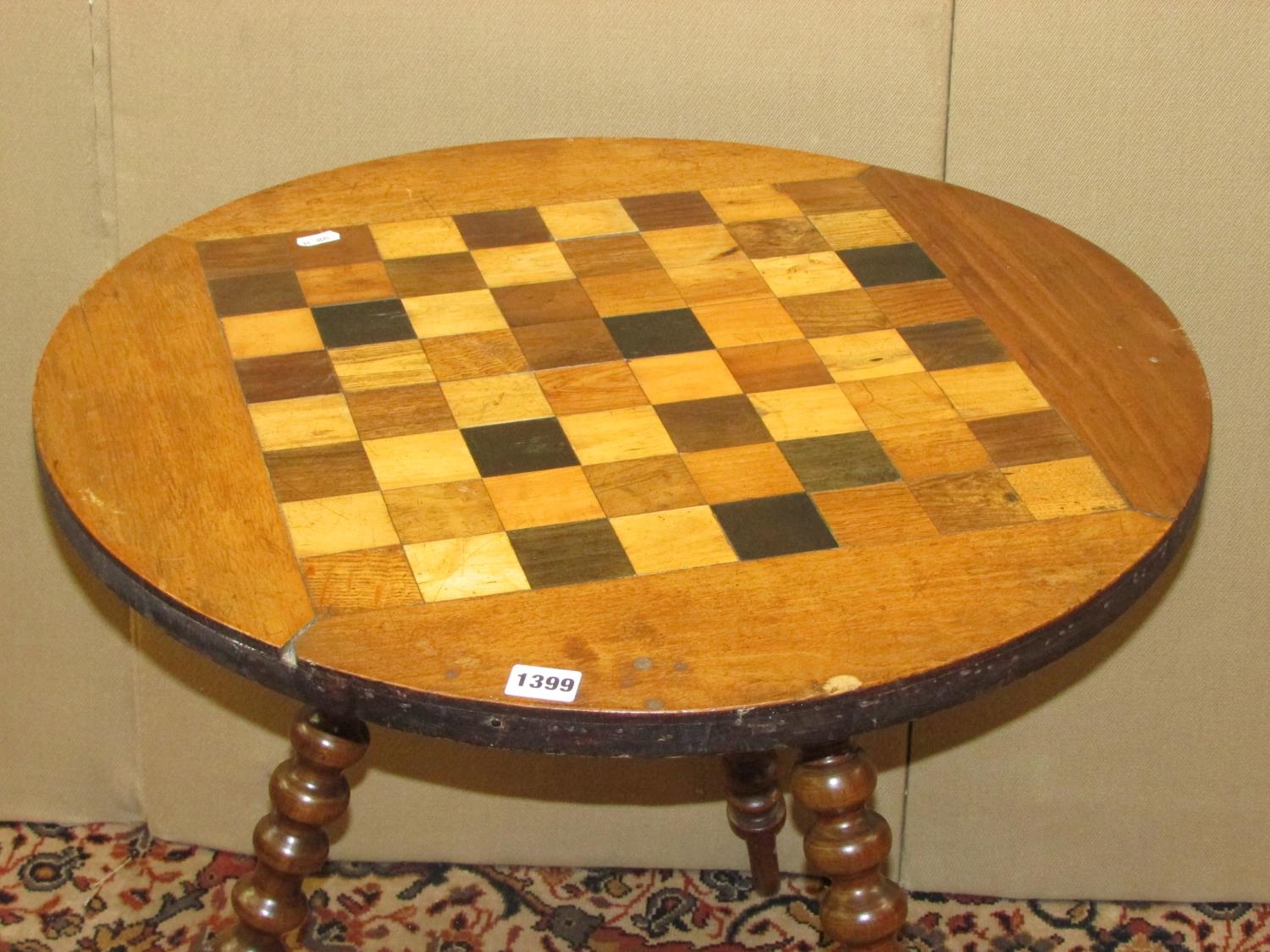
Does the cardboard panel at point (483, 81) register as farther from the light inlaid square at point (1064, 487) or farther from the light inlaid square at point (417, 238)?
the light inlaid square at point (1064, 487)

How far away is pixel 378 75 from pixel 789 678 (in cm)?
87

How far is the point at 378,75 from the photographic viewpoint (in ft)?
5.24

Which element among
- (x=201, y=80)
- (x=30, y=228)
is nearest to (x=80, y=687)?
(x=30, y=228)

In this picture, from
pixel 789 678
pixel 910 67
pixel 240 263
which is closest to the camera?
pixel 789 678

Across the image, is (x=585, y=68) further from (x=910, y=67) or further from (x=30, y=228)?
(x=30, y=228)

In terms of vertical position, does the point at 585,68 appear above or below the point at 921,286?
above

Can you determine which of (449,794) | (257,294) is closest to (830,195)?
(257,294)

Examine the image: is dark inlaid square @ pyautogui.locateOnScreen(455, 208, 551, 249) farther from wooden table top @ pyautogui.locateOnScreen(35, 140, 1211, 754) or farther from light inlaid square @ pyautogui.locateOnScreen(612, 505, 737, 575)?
light inlaid square @ pyautogui.locateOnScreen(612, 505, 737, 575)

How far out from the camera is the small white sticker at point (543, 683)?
950mm

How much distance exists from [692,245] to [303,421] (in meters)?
0.39

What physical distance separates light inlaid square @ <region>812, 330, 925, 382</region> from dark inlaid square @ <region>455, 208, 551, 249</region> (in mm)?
277

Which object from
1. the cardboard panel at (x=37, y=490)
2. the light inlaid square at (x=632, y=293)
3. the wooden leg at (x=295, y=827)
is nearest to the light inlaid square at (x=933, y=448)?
the light inlaid square at (x=632, y=293)

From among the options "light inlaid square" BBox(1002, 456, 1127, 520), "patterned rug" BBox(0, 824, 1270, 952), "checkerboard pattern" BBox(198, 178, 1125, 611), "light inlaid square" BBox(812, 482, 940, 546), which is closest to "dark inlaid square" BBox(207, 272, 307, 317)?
"checkerboard pattern" BBox(198, 178, 1125, 611)

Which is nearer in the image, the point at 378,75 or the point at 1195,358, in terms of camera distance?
the point at 1195,358
